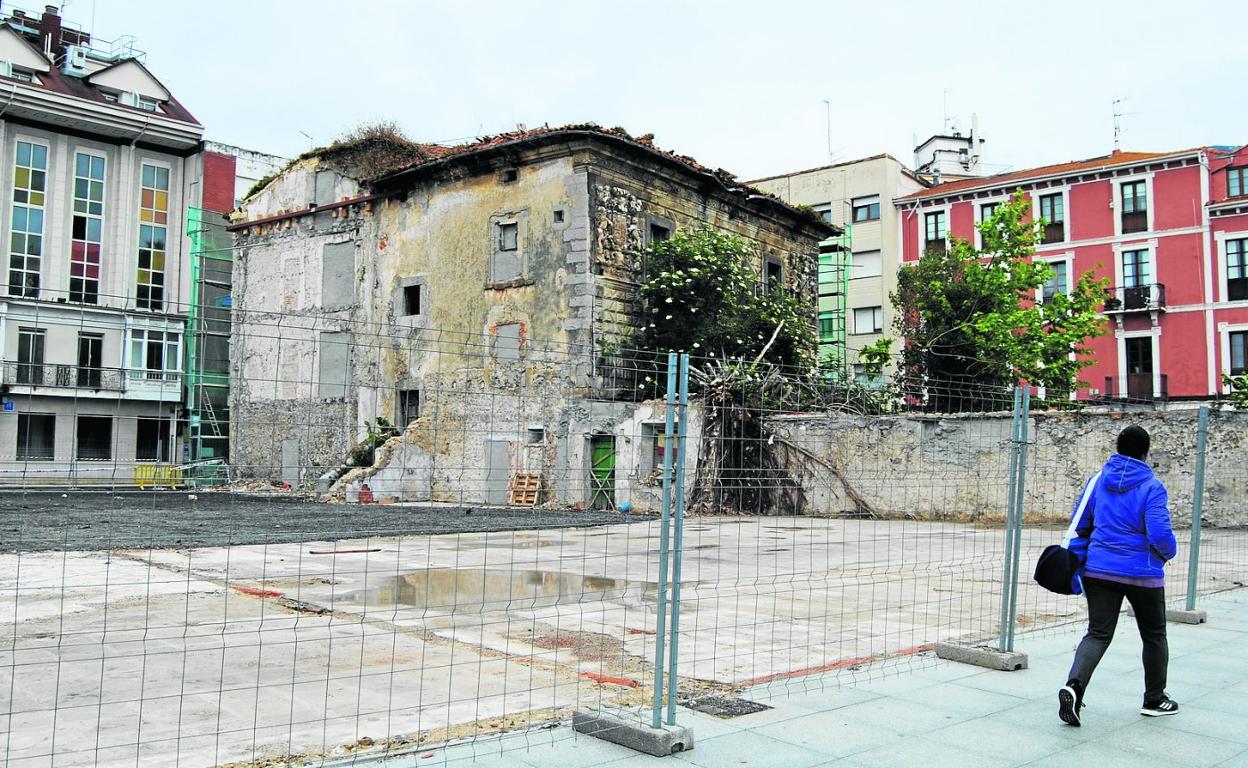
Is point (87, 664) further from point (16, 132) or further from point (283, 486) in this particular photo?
point (16, 132)

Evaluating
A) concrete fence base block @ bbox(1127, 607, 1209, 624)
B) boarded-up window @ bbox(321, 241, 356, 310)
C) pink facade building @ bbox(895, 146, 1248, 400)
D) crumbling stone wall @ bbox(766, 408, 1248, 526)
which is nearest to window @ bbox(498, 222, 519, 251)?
boarded-up window @ bbox(321, 241, 356, 310)

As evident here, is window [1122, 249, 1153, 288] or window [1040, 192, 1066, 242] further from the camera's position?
window [1040, 192, 1066, 242]

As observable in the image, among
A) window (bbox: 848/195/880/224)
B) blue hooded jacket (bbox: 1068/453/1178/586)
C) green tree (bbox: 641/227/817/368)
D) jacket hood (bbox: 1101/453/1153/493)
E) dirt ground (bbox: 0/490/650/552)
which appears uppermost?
window (bbox: 848/195/880/224)

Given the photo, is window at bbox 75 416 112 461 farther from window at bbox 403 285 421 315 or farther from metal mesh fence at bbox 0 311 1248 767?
window at bbox 403 285 421 315

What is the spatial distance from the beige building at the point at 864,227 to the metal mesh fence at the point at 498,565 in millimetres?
17093

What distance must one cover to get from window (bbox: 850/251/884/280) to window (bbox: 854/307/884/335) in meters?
1.62

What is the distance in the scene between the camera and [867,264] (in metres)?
45.2

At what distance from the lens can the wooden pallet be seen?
2195cm

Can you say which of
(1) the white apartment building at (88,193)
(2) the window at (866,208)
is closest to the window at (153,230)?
(1) the white apartment building at (88,193)

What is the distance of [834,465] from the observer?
21500 mm

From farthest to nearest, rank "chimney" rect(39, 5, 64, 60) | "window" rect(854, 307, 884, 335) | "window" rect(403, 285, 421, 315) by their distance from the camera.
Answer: "window" rect(854, 307, 884, 335) < "chimney" rect(39, 5, 64, 60) < "window" rect(403, 285, 421, 315)

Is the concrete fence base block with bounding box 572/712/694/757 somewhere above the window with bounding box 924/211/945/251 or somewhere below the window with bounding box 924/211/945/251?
below

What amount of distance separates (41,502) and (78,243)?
1887cm

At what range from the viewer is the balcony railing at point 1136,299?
36.7 meters
